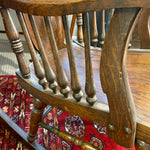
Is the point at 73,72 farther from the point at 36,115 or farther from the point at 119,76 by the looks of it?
the point at 36,115

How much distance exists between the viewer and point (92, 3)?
34 cm

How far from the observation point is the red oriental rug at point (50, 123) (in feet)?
3.52

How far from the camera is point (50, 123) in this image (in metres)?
1.24

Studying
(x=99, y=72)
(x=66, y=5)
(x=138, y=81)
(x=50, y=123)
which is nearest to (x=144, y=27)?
(x=138, y=81)

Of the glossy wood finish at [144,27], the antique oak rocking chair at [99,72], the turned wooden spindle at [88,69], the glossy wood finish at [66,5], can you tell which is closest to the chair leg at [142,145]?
the antique oak rocking chair at [99,72]

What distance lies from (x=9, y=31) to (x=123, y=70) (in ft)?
1.22

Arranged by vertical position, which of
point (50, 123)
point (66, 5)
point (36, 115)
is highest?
point (66, 5)

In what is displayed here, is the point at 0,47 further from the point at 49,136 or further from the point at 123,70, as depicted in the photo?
the point at 123,70

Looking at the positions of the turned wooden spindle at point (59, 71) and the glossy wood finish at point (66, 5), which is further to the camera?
the turned wooden spindle at point (59, 71)

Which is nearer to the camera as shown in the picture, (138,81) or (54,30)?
(138,81)

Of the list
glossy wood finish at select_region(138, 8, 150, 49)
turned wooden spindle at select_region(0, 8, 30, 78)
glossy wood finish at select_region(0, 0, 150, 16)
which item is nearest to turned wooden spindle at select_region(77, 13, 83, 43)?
glossy wood finish at select_region(138, 8, 150, 49)

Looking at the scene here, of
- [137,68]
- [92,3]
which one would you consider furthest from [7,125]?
[92,3]

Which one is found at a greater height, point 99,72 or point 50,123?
point 99,72

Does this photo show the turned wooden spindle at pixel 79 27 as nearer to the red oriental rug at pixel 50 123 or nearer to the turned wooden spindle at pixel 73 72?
the turned wooden spindle at pixel 73 72
